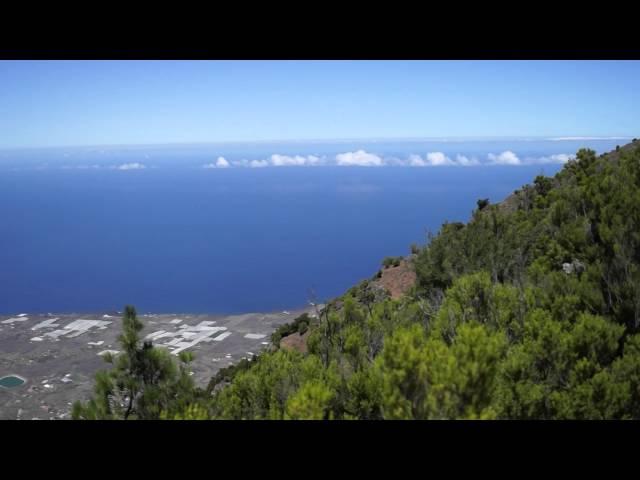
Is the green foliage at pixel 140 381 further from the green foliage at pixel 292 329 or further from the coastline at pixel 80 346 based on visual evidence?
the green foliage at pixel 292 329

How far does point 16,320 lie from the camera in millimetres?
32656

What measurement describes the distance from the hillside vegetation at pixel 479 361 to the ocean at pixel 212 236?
2.29 metres

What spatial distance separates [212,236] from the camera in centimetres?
9419

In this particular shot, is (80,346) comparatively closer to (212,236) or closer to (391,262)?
(391,262)

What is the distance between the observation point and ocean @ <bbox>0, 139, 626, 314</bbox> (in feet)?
162

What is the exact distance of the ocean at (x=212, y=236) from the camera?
162 feet

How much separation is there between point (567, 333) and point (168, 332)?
26107 mm

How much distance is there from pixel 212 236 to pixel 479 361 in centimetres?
9390

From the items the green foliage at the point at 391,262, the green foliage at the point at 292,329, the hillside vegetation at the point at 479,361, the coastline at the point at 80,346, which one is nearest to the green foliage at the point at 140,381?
the hillside vegetation at the point at 479,361

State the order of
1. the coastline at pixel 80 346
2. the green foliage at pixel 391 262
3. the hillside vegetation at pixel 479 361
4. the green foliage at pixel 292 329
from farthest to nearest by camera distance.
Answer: the green foliage at pixel 391 262 < the coastline at pixel 80 346 < the green foliage at pixel 292 329 < the hillside vegetation at pixel 479 361

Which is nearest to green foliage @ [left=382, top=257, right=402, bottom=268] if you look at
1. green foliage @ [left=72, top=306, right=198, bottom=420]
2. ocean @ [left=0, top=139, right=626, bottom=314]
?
ocean @ [left=0, top=139, right=626, bottom=314]

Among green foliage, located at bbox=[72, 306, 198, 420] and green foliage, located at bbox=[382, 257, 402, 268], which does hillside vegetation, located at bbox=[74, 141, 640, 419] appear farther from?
green foliage, located at bbox=[382, 257, 402, 268]
